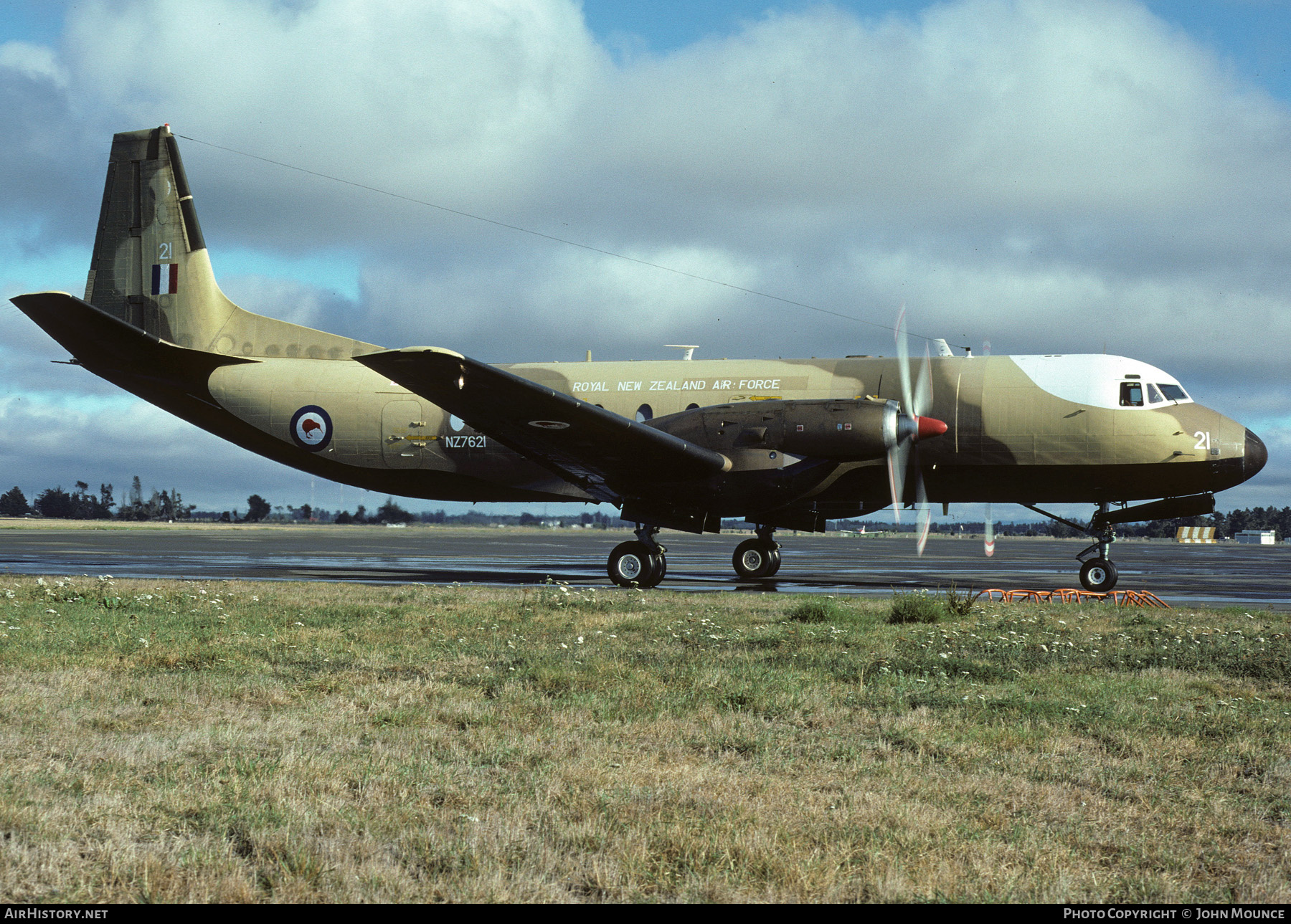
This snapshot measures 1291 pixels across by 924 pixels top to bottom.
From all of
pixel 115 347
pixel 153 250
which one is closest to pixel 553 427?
pixel 115 347

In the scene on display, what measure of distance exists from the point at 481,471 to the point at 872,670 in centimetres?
1429

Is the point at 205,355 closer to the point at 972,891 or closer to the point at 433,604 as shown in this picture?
the point at 433,604

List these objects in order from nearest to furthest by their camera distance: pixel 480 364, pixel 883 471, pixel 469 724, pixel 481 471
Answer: pixel 469 724, pixel 480 364, pixel 883 471, pixel 481 471

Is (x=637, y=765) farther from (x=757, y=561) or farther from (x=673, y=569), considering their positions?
(x=673, y=569)

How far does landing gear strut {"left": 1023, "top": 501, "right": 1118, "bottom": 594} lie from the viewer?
19344 millimetres

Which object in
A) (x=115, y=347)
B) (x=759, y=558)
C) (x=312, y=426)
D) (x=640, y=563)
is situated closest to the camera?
(x=640, y=563)

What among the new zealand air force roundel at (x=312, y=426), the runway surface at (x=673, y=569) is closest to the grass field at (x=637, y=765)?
the runway surface at (x=673, y=569)

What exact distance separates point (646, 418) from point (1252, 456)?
40.1ft

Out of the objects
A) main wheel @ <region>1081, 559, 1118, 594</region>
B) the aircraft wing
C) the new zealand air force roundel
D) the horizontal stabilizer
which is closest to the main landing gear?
the aircraft wing

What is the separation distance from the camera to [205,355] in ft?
74.4

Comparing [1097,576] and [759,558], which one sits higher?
[759,558]

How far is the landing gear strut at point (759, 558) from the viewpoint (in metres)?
22.3

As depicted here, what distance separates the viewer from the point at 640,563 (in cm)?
1962

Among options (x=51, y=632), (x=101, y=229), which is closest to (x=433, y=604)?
(x=51, y=632)
